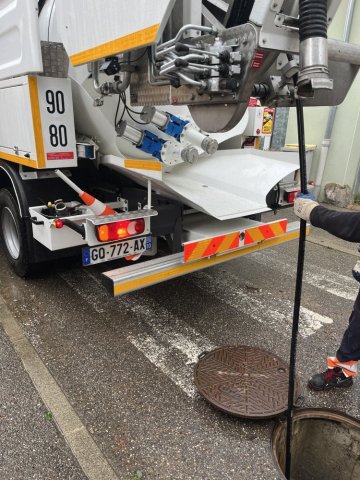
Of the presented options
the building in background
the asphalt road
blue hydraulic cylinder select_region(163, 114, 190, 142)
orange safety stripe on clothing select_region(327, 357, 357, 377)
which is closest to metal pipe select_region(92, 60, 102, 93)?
blue hydraulic cylinder select_region(163, 114, 190, 142)

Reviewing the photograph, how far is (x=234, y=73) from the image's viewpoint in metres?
1.61

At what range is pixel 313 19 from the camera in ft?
4.54

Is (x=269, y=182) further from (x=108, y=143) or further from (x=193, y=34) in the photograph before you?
(x=193, y=34)

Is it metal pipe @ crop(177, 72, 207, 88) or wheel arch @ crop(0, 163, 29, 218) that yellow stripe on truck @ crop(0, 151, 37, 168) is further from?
metal pipe @ crop(177, 72, 207, 88)

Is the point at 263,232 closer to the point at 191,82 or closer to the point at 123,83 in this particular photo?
the point at 123,83

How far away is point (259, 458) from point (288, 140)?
7199mm

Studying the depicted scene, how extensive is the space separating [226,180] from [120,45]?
1835mm

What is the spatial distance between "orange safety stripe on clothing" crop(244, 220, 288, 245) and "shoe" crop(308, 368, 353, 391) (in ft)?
3.75

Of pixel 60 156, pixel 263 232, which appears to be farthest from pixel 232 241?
pixel 60 156

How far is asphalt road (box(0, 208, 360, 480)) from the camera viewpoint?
198 centimetres

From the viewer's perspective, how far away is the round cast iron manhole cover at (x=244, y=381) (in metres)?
2.25

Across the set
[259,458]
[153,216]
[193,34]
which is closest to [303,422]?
[259,458]

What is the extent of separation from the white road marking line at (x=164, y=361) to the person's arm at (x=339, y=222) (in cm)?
137

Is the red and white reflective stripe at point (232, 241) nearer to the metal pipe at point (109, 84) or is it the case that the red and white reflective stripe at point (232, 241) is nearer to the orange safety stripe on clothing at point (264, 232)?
the orange safety stripe on clothing at point (264, 232)
